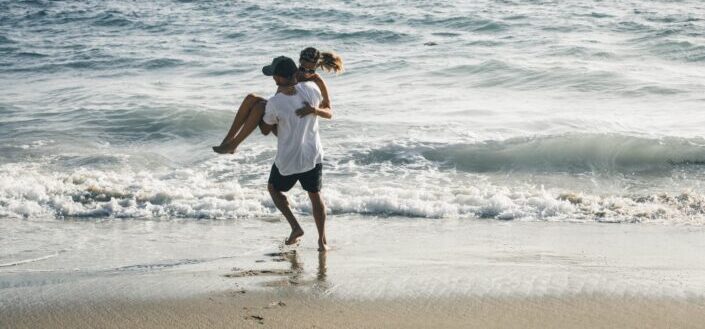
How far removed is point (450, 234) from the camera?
22.8 ft

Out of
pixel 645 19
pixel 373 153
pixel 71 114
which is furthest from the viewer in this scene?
pixel 645 19

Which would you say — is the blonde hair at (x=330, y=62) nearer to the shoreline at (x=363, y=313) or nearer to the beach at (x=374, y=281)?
the beach at (x=374, y=281)

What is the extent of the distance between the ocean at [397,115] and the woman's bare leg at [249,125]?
2.23 metres

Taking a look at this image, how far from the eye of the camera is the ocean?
820 cm

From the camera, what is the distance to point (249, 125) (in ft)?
18.4

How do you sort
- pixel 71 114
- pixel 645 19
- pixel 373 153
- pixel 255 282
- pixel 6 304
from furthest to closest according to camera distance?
1. pixel 645 19
2. pixel 71 114
3. pixel 373 153
4. pixel 255 282
5. pixel 6 304

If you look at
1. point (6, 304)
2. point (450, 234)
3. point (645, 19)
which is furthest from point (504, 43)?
point (6, 304)

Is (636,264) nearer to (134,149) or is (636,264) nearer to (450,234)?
(450,234)

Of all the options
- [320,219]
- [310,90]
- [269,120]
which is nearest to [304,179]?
[320,219]

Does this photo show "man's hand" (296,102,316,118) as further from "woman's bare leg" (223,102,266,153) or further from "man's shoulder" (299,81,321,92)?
"woman's bare leg" (223,102,266,153)

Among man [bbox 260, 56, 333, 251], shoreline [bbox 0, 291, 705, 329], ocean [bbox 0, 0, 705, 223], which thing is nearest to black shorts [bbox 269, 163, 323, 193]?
man [bbox 260, 56, 333, 251]

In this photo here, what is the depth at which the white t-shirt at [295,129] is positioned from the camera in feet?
18.5

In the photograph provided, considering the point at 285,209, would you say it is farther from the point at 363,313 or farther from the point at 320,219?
the point at 363,313

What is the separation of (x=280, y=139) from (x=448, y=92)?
28.1 feet
